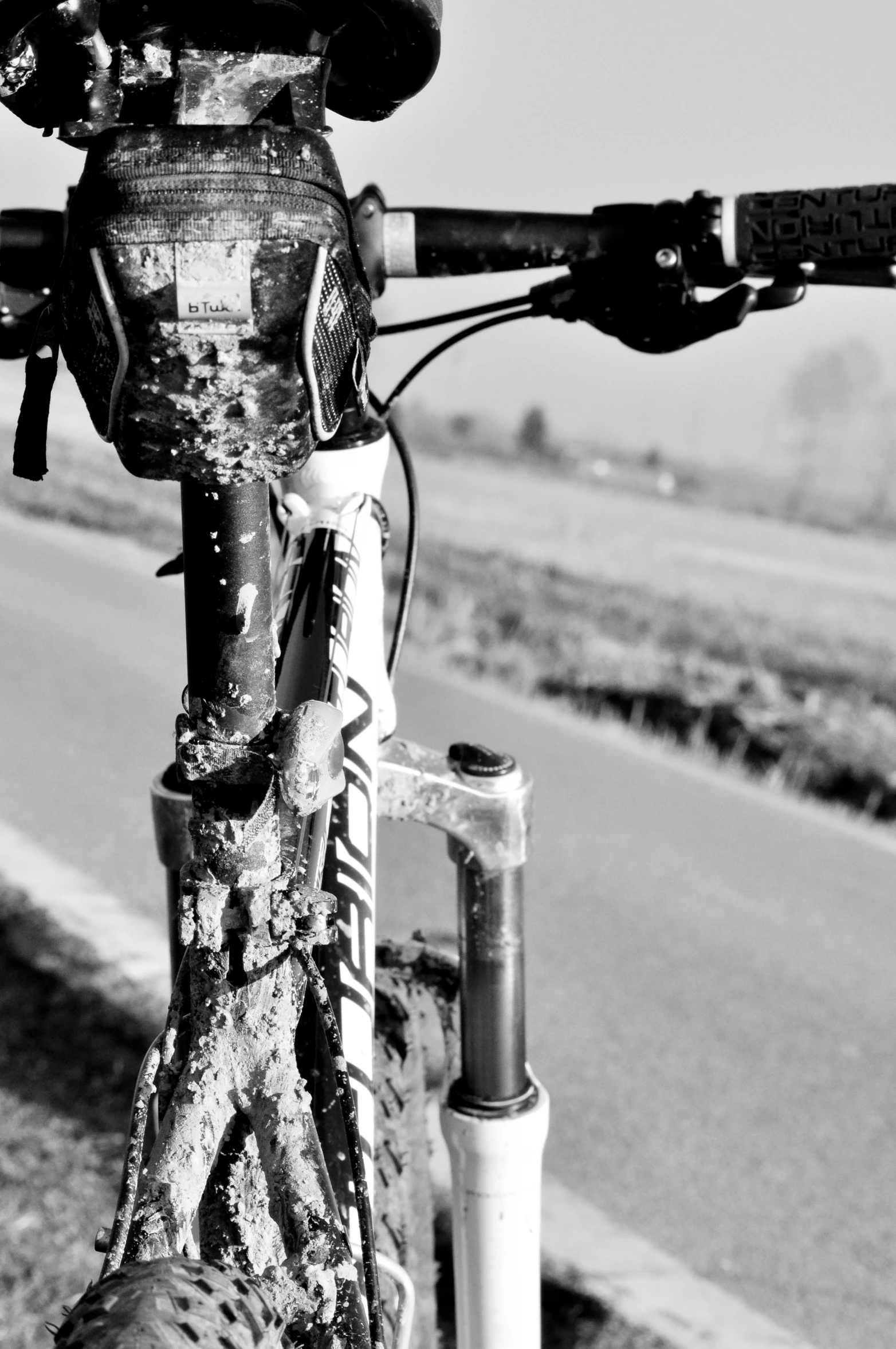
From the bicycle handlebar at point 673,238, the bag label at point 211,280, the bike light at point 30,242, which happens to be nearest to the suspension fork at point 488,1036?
the bicycle handlebar at point 673,238

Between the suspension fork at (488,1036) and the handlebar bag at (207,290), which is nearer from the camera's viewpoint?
the handlebar bag at (207,290)

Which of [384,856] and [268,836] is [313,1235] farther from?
[384,856]

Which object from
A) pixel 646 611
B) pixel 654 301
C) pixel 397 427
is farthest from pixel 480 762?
pixel 646 611

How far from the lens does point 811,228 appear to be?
1738 mm

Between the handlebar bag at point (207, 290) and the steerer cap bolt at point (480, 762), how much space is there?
0.82 m

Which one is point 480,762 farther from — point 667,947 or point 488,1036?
point 667,947

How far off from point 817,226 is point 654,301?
0.72 ft

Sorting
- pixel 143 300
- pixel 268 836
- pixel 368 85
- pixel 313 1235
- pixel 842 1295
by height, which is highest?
pixel 368 85

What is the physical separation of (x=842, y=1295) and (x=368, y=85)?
2.91 meters

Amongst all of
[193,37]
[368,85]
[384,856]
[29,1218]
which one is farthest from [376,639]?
[384,856]

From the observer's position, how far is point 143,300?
111cm

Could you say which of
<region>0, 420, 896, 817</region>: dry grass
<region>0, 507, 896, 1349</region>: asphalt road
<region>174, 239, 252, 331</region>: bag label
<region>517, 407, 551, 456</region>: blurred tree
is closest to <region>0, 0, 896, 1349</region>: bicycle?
<region>174, 239, 252, 331</region>: bag label

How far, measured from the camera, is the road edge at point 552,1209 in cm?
284

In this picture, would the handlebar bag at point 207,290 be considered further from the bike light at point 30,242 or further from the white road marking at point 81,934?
the white road marking at point 81,934
